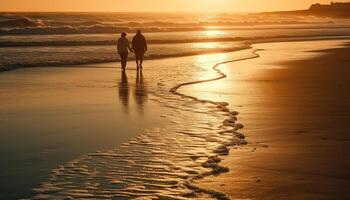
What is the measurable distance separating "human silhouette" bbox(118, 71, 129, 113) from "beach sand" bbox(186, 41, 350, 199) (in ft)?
5.12

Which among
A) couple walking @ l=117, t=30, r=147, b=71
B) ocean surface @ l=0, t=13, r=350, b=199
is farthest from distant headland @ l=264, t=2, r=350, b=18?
ocean surface @ l=0, t=13, r=350, b=199

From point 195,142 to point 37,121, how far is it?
346cm

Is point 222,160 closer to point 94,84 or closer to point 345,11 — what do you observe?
point 94,84

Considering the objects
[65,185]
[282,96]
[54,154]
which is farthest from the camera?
[282,96]

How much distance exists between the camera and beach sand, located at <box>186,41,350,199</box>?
6344 millimetres

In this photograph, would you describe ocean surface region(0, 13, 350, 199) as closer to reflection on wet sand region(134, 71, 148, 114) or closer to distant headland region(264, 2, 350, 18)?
reflection on wet sand region(134, 71, 148, 114)

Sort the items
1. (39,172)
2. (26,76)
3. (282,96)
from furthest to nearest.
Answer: (26,76), (282,96), (39,172)

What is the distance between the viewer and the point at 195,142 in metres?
8.74

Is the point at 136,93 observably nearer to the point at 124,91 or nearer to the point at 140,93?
the point at 140,93

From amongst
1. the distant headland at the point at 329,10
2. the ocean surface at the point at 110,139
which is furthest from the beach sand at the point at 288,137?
the distant headland at the point at 329,10

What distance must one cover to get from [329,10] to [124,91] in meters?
180

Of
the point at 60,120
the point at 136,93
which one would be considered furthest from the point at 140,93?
the point at 60,120

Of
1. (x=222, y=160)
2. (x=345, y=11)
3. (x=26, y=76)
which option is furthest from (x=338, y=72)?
(x=345, y=11)

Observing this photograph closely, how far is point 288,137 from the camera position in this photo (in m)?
8.88
